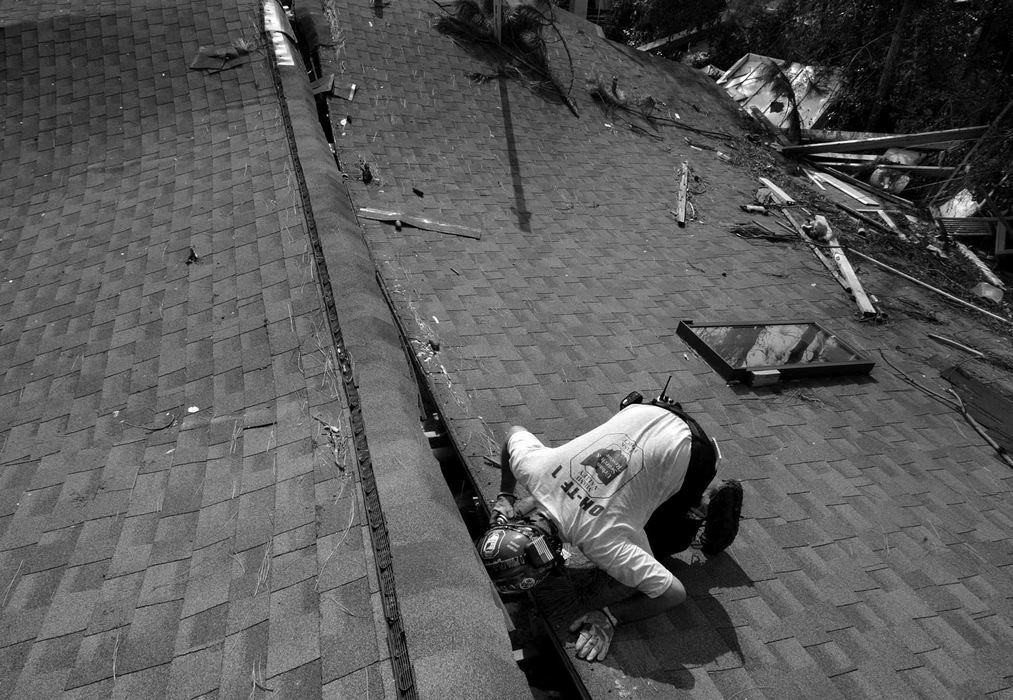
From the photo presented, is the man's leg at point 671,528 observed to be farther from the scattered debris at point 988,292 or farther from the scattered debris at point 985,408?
the scattered debris at point 988,292

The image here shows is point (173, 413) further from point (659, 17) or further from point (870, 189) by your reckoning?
point (659, 17)

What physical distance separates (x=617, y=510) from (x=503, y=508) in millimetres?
745

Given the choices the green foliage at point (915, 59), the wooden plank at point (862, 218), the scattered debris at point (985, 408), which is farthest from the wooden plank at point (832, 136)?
the scattered debris at point (985, 408)

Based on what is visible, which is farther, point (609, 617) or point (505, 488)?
point (505, 488)

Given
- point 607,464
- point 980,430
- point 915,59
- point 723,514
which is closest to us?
point 607,464

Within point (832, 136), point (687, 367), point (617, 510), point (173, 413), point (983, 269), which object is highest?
point (832, 136)

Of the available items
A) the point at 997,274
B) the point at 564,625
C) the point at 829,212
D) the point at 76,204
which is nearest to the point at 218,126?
the point at 76,204

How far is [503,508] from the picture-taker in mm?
3775

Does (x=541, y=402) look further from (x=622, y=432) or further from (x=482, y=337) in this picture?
(x=622, y=432)

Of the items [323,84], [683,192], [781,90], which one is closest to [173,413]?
[323,84]

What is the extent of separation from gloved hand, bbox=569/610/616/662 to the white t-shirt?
10.1 inches

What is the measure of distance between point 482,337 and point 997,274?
1031cm

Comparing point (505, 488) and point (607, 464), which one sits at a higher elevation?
point (607, 464)

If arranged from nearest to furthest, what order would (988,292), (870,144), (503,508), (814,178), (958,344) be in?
1. (503,508)
2. (958,344)
3. (988,292)
4. (814,178)
5. (870,144)
